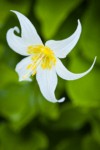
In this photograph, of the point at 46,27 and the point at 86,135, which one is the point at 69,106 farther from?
the point at 46,27

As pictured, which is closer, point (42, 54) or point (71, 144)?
point (42, 54)

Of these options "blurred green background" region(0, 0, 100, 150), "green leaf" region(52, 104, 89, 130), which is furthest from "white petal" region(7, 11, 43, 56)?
"green leaf" region(52, 104, 89, 130)

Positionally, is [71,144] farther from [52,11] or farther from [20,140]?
[52,11]

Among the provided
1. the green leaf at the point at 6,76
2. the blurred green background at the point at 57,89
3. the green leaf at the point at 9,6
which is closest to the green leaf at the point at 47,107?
the blurred green background at the point at 57,89

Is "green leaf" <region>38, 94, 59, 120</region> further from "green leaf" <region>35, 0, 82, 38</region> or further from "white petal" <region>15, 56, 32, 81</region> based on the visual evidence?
"white petal" <region>15, 56, 32, 81</region>

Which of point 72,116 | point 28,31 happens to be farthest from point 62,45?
point 72,116

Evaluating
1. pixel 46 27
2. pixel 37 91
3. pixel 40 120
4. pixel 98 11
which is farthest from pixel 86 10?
pixel 40 120
